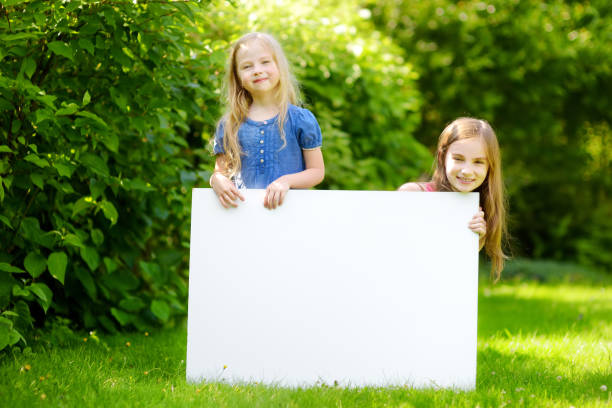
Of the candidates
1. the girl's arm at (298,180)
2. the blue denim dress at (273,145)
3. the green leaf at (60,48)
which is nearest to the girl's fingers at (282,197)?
the girl's arm at (298,180)

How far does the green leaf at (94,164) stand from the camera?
9.09 ft

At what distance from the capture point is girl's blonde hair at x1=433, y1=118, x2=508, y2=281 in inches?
102

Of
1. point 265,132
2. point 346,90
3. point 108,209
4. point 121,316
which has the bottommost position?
point 121,316

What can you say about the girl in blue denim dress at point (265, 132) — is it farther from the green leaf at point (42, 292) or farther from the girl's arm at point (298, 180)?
the green leaf at point (42, 292)

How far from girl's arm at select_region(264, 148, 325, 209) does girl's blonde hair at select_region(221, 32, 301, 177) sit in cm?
14

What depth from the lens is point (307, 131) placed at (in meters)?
2.71

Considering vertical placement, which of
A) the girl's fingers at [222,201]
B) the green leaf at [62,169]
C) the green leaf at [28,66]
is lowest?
the girl's fingers at [222,201]

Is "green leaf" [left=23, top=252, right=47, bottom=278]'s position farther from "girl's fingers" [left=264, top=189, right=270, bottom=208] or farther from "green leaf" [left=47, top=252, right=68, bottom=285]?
"girl's fingers" [left=264, top=189, right=270, bottom=208]

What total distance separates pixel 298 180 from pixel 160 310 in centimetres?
131

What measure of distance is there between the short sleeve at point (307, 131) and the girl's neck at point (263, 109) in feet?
0.39

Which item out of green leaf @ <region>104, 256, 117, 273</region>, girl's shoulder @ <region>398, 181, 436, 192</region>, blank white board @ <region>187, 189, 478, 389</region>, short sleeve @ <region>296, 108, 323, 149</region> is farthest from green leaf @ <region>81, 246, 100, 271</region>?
girl's shoulder @ <region>398, 181, 436, 192</region>

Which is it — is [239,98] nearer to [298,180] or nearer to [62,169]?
[298,180]

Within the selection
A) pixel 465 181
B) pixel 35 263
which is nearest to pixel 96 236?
pixel 35 263

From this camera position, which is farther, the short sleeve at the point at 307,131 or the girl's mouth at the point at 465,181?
the short sleeve at the point at 307,131
